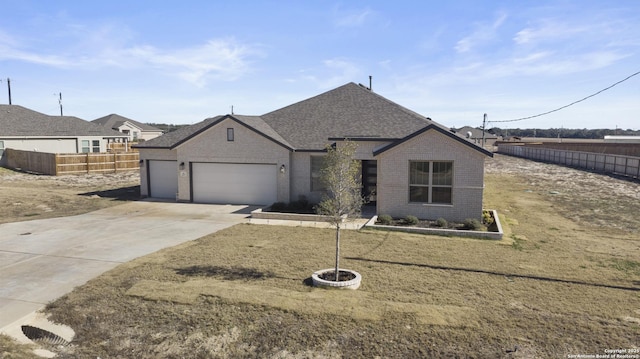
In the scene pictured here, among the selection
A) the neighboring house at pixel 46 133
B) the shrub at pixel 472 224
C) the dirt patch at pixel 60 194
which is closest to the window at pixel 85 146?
the neighboring house at pixel 46 133

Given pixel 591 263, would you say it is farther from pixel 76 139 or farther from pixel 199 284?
pixel 76 139

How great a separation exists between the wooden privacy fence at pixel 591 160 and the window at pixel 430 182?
86.6 feet

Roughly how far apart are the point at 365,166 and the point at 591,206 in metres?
12.3

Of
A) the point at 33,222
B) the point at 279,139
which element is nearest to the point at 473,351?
the point at 279,139

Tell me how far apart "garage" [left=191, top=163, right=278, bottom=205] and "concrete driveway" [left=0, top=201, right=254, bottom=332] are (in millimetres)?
1194

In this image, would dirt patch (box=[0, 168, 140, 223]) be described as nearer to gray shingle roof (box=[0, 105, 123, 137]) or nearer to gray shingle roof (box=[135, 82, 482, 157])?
gray shingle roof (box=[135, 82, 482, 157])

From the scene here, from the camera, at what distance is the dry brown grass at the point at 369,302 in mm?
7438

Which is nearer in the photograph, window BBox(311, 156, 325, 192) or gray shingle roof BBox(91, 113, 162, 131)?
window BBox(311, 156, 325, 192)

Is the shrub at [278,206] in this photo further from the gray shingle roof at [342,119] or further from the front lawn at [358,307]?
the front lawn at [358,307]

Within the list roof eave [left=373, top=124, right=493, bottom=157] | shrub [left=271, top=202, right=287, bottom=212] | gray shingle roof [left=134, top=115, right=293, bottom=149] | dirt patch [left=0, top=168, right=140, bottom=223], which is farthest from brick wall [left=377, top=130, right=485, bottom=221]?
dirt patch [left=0, top=168, right=140, bottom=223]

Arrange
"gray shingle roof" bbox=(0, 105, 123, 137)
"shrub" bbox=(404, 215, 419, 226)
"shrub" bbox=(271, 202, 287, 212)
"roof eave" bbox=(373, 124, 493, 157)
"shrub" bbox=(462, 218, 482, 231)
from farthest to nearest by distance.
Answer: "gray shingle roof" bbox=(0, 105, 123, 137), "shrub" bbox=(271, 202, 287, 212), "shrub" bbox=(404, 215, 419, 226), "roof eave" bbox=(373, 124, 493, 157), "shrub" bbox=(462, 218, 482, 231)

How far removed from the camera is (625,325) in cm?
806

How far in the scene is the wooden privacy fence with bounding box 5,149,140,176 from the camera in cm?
3512

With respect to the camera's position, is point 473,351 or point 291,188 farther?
point 291,188
